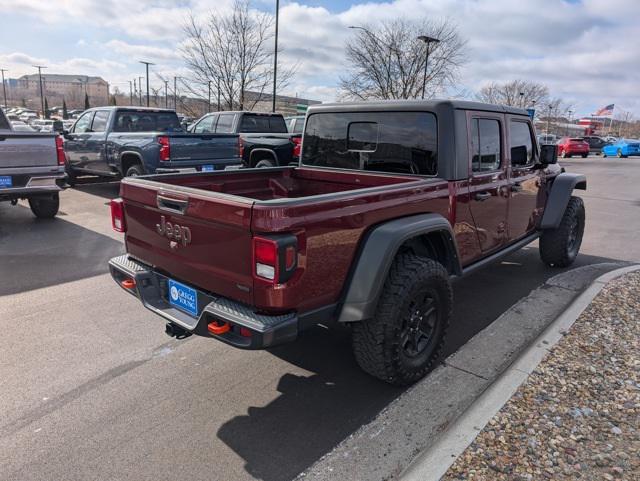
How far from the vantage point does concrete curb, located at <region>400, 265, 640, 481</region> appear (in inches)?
92.4

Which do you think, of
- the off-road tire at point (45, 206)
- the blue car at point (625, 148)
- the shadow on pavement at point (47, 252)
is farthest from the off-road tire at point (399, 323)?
the blue car at point (625, 148)

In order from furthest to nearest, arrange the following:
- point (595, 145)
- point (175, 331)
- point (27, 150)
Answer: point (595, 145)
point (27, 150)
point (175, 331)

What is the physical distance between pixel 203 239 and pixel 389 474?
1.61m

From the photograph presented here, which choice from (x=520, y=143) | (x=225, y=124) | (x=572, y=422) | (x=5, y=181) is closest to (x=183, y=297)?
(x=572, y=422)

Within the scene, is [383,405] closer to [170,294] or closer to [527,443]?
[527,443]

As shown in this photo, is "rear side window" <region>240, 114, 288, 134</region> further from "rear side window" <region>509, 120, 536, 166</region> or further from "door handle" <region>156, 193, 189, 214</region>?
"door handle" <region>156, 193, 189, 214</region>

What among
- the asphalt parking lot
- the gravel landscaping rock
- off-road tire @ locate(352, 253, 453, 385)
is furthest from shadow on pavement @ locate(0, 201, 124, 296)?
the gravel landscaping rock

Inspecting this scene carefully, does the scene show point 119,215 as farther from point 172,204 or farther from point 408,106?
point 408,106

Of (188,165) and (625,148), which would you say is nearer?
(188,165)

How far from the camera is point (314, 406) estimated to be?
3.03 metres

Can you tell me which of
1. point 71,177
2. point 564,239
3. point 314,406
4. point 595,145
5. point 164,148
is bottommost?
point 314,406

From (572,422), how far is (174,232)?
2625mm

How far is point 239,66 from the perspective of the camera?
76.6 feet

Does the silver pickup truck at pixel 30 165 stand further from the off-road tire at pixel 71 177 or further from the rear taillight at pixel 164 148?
the off-road tire at pixel 71 177
